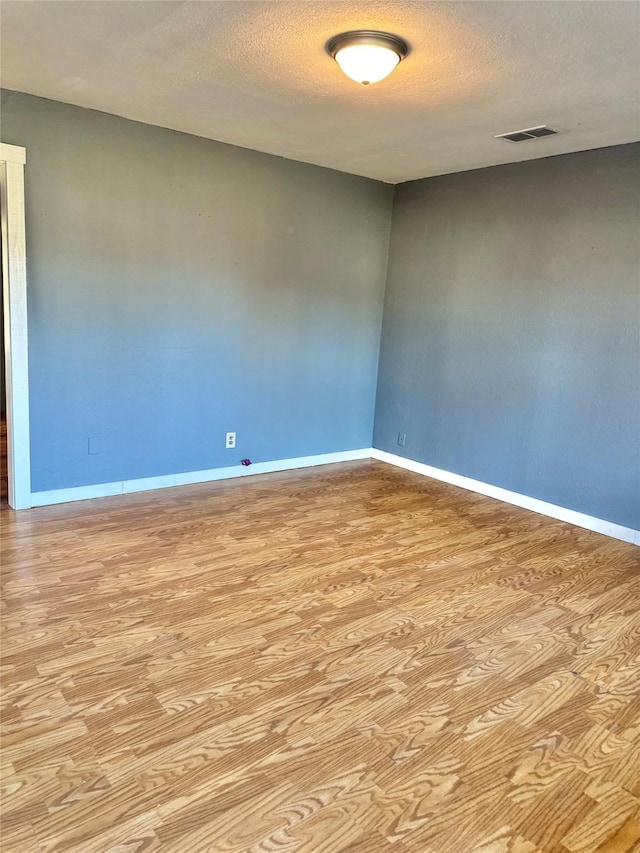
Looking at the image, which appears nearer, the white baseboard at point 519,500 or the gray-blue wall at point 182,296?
the gray-blue wall at point 182,296

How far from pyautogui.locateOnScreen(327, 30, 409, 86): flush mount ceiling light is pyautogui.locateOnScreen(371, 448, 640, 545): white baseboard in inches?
118

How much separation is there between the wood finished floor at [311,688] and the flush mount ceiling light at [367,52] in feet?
7.54

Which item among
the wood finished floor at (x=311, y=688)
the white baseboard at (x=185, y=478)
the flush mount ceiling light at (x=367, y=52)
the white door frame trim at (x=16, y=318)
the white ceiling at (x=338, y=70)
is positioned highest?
the white ceiling at (x=338, y=70)

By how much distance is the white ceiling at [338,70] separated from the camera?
2127mm

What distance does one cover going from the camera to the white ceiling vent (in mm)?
3305

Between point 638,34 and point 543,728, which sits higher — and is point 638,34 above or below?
above

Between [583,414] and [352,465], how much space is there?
6.61 ft

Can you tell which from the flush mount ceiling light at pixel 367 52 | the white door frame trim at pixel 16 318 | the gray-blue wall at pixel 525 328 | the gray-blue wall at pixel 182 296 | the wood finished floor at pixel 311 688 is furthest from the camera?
the gray-blue wall at pixel 525 328

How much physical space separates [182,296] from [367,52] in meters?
2.18

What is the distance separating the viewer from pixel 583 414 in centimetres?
386

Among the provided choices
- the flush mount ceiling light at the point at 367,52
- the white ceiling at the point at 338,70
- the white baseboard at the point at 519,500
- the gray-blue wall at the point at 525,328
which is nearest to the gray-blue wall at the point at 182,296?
the white ceiling at the point at 338,70

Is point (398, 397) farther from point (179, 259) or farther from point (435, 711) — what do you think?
point (435, 711)

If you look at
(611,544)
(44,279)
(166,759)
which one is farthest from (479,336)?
(166,759)

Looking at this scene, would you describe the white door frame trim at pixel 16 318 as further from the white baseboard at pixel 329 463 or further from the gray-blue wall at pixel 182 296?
the white baseboard at pixel 329 463
